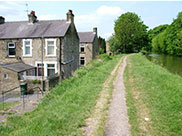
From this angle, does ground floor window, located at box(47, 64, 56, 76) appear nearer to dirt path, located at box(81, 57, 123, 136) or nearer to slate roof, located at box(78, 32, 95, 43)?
dirt path, located at box(81, 57, 123, 136)

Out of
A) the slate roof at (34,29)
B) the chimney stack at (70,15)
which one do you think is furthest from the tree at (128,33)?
the slate roof at (34,29)

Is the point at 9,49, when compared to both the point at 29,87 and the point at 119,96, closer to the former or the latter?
the point at 29,87

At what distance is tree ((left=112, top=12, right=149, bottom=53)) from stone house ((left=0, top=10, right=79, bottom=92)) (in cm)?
3030

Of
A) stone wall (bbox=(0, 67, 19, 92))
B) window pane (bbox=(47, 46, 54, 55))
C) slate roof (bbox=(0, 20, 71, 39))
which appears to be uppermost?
slate roof (bbox=(0, 20, 71, 39))

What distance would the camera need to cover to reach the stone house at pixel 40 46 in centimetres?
1911

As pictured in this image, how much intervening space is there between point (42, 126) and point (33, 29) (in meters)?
18.3

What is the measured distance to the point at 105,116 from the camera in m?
6.01

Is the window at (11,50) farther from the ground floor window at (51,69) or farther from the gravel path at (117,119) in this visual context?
the gravel path at (117,119)

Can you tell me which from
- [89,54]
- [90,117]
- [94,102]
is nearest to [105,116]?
[90,117]

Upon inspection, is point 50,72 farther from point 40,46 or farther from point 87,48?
point 87,48

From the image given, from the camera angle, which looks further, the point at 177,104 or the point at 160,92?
the point at 160,92

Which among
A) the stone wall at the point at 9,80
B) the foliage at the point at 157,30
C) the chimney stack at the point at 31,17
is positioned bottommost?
the stone wall at the point at 9,80

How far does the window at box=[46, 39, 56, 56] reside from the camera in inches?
750

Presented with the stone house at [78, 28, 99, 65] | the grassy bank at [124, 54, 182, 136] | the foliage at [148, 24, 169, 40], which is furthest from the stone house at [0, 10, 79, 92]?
the foliage at [148, 24, 169, 40]
